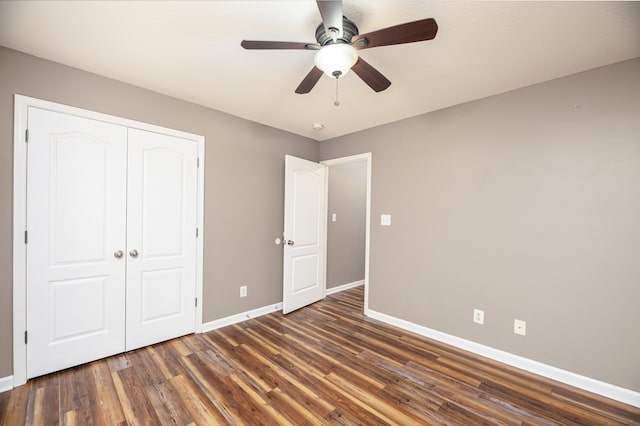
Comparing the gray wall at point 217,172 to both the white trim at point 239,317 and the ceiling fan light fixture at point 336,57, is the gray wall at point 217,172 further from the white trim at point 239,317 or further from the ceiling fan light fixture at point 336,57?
the ceiling fan light fixture at point 336,57

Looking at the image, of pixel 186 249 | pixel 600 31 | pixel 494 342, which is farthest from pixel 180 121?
pixel 494 342

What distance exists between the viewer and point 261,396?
191 cm

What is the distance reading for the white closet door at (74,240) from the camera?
2.04m

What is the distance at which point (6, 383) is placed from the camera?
1.91 metres

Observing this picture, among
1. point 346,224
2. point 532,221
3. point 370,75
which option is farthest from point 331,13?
point 346,224

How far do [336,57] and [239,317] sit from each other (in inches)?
116

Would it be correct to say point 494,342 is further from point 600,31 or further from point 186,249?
point 186,249

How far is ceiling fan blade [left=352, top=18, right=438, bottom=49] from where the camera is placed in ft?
4.25

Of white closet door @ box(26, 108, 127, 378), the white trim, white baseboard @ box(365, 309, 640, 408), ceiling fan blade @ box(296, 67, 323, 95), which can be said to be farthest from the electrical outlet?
white closet door @ box(26, 108, 127, 378)

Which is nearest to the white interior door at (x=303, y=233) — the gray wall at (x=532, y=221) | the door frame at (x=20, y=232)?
the gray wall at (x=532, y=221)

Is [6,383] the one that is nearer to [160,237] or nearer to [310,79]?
[160,237]

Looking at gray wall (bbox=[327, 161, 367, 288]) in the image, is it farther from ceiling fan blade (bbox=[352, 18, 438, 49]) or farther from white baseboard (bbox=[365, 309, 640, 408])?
ceiling fan blade (bbox=[352, 18, 438, 49])

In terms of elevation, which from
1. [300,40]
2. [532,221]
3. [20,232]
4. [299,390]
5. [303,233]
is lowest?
[299,390]

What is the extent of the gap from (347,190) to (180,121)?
2798 millimetres
